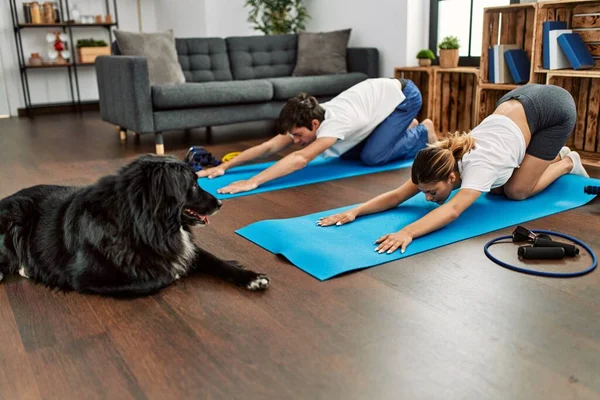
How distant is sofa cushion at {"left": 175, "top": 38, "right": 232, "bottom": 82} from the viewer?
508cm

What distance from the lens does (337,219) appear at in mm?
2477

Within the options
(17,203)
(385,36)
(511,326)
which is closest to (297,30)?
(385,36)

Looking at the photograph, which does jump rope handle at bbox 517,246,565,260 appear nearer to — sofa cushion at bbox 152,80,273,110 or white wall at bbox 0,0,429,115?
sofa cushion at bbox 152,80,273,110

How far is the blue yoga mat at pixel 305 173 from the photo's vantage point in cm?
324

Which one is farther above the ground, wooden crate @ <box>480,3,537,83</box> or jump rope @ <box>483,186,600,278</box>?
wooden crate @ <box>480,3,537,83</box>

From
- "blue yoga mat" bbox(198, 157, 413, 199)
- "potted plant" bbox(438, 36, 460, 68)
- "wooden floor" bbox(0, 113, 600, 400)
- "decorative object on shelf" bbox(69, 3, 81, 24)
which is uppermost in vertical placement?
"decorative object on shelf" bbox(69, 3, 81, 24)

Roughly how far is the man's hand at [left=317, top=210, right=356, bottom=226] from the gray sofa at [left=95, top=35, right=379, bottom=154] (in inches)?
88.9

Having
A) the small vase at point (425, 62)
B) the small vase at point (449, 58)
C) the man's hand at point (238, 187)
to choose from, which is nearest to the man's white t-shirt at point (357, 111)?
the man's hand at point (238, 187)

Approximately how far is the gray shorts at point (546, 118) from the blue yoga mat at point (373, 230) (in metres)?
0.28

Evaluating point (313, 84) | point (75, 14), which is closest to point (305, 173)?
point (313, 84)

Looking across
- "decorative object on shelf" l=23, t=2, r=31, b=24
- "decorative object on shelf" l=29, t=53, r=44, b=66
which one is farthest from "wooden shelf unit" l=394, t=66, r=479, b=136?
"decorative object on shelf" l=23, t=2, r=31, b=24

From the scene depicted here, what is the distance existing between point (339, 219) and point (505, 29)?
265 cm

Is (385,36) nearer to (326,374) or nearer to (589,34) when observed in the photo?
(589,34)

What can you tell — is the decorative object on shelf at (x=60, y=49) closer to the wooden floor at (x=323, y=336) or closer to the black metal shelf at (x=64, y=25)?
the black metal shelf at (x=64, y=25)
